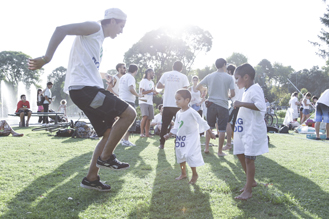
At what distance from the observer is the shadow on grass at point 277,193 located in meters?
2.49

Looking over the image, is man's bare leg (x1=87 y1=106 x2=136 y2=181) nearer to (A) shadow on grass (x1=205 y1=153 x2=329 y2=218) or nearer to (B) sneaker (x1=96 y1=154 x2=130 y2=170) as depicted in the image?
(B) sneaker (x1=96 y1=154 x2=130 y2=170)

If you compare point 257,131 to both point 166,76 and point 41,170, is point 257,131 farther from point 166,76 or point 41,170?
point 166,76

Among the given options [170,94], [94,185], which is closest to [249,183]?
[94,185]

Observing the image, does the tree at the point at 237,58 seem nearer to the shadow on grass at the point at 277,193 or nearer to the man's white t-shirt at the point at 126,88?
the man's white t-shirt at the point at 126,88

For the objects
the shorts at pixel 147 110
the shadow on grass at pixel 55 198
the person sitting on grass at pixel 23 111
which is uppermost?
the shorts at pixel 147 110

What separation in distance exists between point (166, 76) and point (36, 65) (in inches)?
170

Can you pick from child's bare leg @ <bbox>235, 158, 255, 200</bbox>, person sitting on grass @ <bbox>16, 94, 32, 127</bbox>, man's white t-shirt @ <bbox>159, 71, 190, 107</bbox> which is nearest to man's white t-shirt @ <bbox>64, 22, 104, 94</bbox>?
child's bare leg @ <bbox>235, 158, 255, 200</bbox>

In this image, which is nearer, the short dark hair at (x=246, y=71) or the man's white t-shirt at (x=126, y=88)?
the short dark hair at (x=246, y=71)

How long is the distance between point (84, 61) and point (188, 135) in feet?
5.99

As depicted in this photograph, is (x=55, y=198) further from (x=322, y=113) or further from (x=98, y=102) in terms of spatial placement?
(x=322, y=113)

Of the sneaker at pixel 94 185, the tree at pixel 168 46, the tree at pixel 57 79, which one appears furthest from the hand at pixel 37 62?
the tree at pixel 57 79

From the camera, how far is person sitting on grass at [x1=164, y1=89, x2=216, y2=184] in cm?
356

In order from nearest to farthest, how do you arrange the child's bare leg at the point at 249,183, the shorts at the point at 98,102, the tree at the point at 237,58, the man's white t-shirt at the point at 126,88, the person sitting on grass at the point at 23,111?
the shorts at the point at 98,102 < the child's bare leg at the point at 249,183 < the man's white t-shirt at the point at 126,88 < the person sitting on grass at the point at 23,111 < the tree at the point at 237,58

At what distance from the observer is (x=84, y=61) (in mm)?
2738
